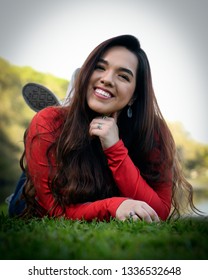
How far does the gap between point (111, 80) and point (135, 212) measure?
0.78 m

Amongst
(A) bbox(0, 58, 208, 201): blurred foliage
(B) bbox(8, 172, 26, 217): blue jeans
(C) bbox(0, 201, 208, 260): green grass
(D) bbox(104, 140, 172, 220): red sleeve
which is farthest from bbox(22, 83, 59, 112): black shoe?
(A) bbox(0, 58, 208, 201): blurred foliage

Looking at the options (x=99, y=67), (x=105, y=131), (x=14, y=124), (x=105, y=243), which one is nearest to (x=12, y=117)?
(x=14, y=124)

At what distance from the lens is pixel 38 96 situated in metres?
2.72

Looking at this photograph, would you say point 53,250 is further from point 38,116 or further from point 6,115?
point 6,115

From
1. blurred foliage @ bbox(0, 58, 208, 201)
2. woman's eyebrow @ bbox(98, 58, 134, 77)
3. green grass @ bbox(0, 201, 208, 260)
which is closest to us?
green grass @ bbox(0, 201, 208, 260)

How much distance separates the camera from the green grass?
1343 mm

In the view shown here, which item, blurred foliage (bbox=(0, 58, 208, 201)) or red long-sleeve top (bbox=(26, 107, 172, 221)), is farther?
blurred foliage (bbox=(0, 58, 208, 201))

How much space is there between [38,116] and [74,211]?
0.54 meters

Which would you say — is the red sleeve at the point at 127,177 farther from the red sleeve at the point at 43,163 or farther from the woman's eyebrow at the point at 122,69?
the woman's eyebrow at the point at 122,69

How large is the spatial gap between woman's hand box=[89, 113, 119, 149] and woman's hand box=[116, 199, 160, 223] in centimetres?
38

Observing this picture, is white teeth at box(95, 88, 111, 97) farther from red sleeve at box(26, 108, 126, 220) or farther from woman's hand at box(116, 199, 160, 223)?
woman's hand at box(116, 199, 160, 223)

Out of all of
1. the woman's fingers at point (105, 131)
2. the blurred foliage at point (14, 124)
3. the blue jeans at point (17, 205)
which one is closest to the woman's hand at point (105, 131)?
the woman's fingers at point (105, 131)

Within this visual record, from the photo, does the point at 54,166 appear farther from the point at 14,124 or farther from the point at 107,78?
the point at 14,124

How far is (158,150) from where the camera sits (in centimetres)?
247
